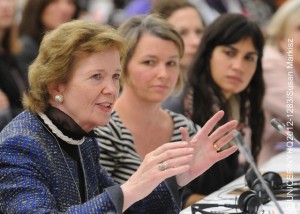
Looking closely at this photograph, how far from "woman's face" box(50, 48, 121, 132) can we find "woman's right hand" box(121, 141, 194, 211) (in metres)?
0.29

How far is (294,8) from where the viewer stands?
400 centimetres

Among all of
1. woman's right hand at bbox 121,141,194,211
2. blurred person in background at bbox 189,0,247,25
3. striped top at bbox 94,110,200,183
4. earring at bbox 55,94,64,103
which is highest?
blurred person in background at bbox 189,0,247,25

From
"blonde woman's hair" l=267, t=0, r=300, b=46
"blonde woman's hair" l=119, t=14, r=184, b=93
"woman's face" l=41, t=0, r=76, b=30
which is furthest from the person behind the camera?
"woman's face" l=41, t=0, r=76, b=30

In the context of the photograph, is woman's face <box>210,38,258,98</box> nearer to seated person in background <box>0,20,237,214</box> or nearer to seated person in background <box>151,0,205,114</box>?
seated person in background <box>151,0,205,114</box>

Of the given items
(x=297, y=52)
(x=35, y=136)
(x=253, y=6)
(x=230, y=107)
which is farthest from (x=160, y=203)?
(x=253, y=6)

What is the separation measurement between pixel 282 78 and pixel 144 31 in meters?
1.36

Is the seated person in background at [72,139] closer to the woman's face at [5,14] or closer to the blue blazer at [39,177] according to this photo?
the blue blazer at [39,177]

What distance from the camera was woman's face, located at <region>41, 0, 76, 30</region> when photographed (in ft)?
16.4

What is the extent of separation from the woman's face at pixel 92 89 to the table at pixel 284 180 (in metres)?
0.49

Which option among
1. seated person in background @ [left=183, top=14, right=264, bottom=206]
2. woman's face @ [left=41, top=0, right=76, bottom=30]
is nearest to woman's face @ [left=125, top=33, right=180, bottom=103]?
seated person in background @ [left=183, top=14, right=264, bottom=206]

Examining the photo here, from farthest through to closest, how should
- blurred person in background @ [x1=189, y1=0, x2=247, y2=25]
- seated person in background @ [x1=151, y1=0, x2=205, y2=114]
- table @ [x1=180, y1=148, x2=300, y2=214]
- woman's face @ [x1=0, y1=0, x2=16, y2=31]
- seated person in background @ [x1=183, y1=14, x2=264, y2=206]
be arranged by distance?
blurred person in background @ [x1=189, y1=0, x2=247, y2=25] → woman's face @ [x1=0, y1=0, x2=16, y2=31] → seated person in background @ [x1=151, y1=0, x2=205, y2=114] → seated person in background @ [x1=183, y1=14, x2=264, y2=206] → table @ [x1=180, y1=148, x2=300, y2=214]

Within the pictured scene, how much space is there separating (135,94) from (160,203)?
70 cm

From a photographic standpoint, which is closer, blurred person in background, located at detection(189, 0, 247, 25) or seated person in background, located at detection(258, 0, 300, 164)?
seated person in background, located at detection(258, 0, 300, 164)

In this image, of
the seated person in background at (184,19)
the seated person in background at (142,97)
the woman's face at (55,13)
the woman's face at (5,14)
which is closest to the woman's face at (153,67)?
the seated person in background at (142,97)
